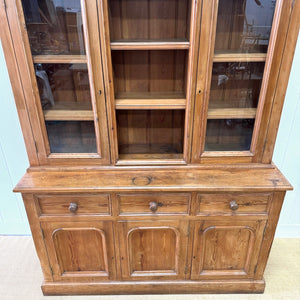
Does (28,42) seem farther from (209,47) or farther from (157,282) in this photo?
(157,282)

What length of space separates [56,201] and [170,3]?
1104 millimetres

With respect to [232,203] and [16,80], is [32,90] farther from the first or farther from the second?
[232,203]

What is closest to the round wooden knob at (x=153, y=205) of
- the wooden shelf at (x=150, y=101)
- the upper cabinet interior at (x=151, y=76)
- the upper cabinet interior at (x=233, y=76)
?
the upper cabinet interior at (x=151, y=76)

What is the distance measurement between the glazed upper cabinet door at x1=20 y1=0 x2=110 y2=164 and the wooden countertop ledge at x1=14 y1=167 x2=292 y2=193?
3.4 inches

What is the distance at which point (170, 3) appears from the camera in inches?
48.8

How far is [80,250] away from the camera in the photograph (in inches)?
54.9

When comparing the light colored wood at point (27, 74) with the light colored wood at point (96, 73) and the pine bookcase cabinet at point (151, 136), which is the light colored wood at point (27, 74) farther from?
the light colored wood at point (96, 73)

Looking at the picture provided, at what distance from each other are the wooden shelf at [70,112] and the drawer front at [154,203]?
42cm

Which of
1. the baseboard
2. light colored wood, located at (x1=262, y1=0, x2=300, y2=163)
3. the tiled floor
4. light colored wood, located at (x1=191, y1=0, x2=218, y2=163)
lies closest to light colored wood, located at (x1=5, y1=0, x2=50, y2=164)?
light colored wood, located at (x1=191, y1=0, x2=218, y2=163)

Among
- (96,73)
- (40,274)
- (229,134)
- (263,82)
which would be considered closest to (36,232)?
(40,274)

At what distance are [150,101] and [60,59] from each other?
444 millimetres

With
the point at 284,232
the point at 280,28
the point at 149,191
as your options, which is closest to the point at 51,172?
the point at 149,191

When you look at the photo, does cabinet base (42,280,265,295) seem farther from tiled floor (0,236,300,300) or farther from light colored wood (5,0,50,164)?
light colored wood (5,0,50,164)

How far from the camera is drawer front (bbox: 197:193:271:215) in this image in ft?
4.09
